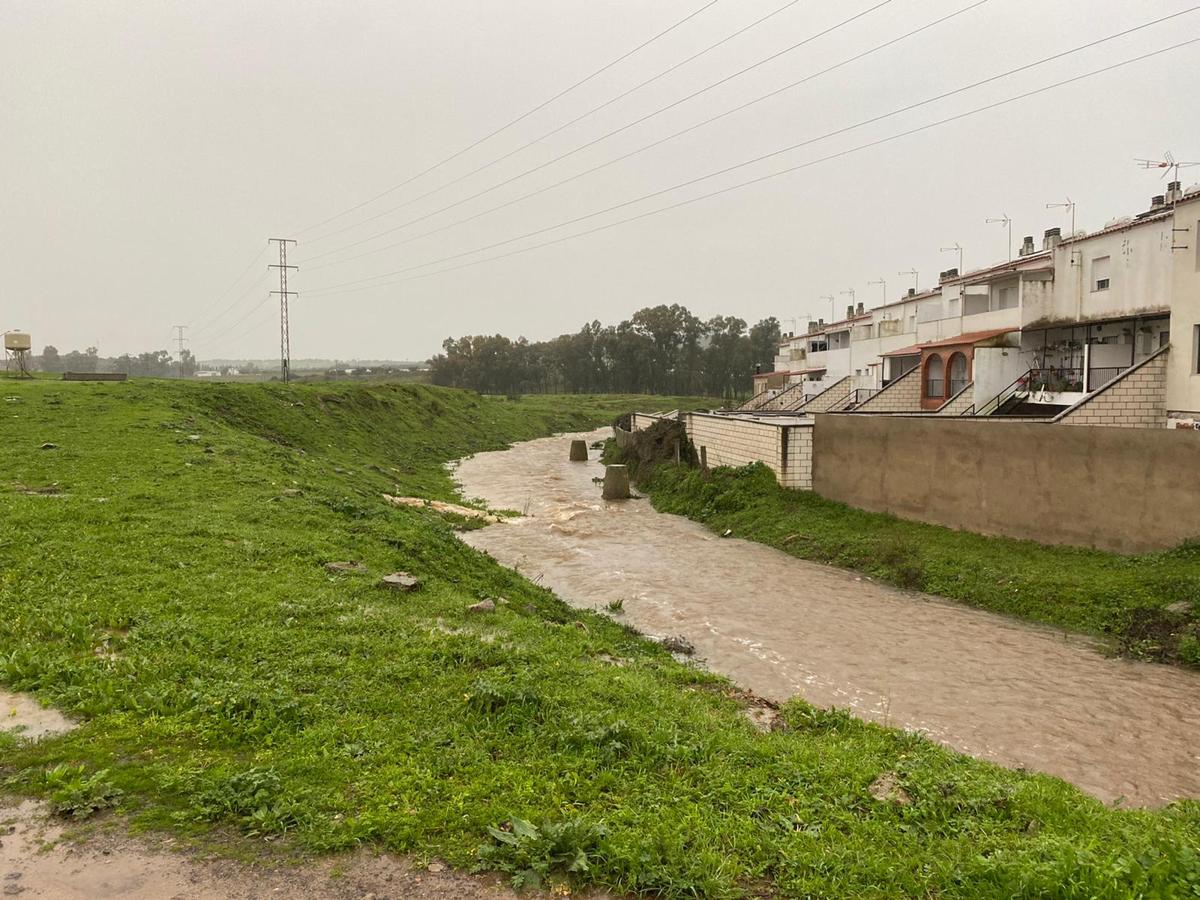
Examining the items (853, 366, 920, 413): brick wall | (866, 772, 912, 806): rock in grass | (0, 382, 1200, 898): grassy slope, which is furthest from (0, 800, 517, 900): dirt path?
(853, 366, 920, 413): brick wall

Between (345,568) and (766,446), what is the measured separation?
52.5 ft

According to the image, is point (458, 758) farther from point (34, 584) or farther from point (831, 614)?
point (831, 614)

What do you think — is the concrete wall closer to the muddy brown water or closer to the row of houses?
the muddy brown water

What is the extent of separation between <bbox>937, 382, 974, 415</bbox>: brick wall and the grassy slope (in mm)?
21757

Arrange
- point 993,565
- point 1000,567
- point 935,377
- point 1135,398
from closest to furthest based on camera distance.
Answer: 1. point 1000,567
2. point 993,565
3. point 1135,398
4. point 935,377

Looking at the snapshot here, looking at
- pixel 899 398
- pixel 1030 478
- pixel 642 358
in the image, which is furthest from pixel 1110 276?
pixel 642 358

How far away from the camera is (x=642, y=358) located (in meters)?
114

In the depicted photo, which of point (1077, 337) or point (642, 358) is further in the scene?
point (642, 358)

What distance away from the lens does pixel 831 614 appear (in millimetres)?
14055

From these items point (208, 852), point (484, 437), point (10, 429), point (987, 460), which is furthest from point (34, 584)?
point (484, 437)

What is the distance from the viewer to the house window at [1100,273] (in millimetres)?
26625

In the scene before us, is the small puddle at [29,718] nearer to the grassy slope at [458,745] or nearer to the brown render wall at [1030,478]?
the grassy slope at [458,745]

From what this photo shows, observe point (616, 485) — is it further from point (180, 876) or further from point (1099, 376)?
point (180, 876)

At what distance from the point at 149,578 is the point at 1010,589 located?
48.5ft
